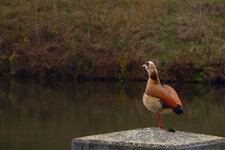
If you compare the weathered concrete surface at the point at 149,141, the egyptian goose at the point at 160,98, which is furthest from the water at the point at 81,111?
the egyptian goose at the point at 160,98

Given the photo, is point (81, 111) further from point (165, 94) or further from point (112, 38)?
point (112, 38)

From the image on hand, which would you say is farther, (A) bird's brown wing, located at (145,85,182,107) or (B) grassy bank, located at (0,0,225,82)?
(B) grassy bank, located at (0,0,225,82)

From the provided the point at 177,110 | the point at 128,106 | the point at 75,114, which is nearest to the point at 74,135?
the point at 75,114

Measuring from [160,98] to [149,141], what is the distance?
2.70 feet

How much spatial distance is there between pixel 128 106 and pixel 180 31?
21273 millimetres

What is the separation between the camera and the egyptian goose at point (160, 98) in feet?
34.9

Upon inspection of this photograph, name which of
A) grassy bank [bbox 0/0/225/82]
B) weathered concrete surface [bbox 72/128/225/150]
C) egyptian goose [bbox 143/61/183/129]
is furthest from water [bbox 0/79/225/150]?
egyptian goose [bbox 143/61/183/129]

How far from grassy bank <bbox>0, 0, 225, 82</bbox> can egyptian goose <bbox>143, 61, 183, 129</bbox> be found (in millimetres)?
35092

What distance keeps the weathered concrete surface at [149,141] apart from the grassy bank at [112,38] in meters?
34.9

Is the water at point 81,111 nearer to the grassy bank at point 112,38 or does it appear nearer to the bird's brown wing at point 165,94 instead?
the grassy bank at point 112,38

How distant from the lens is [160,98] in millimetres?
10828

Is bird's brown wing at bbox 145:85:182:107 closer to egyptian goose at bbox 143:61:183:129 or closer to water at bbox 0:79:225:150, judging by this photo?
egyptian goose at bbox 143:61:183:129

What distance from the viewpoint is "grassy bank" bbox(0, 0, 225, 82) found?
4794 cm

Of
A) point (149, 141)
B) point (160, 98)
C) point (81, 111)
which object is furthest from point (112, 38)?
point (149, 141)
